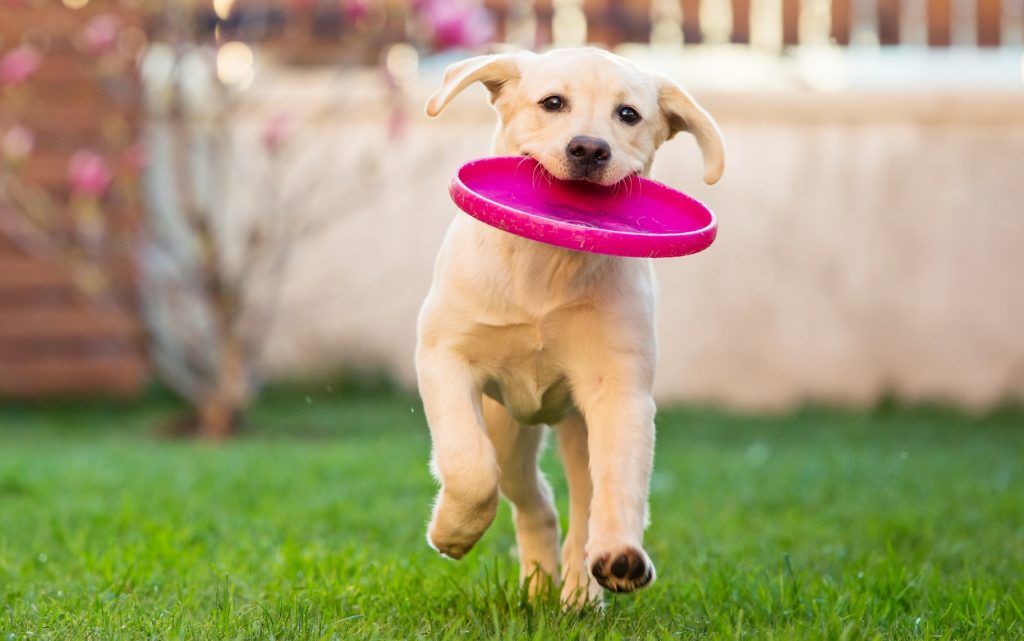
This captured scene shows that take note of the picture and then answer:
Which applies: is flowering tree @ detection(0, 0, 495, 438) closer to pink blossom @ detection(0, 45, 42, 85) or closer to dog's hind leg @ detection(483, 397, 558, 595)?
pink blossom @ detection(0, 45, 42, 85)

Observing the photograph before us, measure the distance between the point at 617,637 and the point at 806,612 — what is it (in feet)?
1.73

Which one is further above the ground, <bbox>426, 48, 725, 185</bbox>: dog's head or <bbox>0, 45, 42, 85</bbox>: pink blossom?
<bbox>426, 48, 725, 185</bbox>: dog's head

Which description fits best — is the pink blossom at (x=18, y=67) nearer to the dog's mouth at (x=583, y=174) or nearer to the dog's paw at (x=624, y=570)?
the dog's mouth at (x=583, y=174)

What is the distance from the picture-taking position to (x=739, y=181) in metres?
8.47

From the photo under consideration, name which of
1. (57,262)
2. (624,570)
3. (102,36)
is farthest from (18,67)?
(624,570)

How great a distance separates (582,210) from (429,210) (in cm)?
568

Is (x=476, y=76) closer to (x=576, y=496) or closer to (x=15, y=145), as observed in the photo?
(x=576, y=496)

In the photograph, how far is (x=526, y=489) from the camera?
3385mm

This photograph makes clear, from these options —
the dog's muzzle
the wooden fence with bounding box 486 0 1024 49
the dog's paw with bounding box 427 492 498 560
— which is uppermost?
the dog's muzzle

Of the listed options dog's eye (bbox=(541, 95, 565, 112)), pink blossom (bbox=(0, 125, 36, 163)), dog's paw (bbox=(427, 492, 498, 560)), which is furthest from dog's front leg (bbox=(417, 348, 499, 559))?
pink blossom (bbox=(0, 125, 36, 163))

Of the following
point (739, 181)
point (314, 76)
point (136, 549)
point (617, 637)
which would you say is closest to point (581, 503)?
point (617, 637)

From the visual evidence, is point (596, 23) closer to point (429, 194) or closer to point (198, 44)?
point (429, 194)

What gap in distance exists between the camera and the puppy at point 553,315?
282 cm

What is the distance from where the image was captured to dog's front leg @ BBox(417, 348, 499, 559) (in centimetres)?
280
